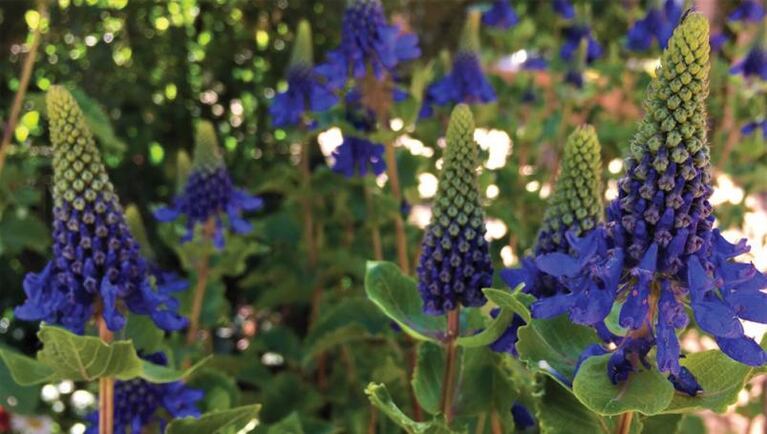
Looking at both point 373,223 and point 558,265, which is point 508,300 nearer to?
point 558,265

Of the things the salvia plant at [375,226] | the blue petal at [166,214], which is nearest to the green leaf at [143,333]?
the salvia plant at [375,226]

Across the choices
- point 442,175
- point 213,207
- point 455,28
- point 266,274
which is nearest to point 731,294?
point 442,175

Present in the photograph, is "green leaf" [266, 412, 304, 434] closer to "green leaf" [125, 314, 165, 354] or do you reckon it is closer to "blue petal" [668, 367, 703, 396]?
"green leaf" [125, 314, 165, 354]

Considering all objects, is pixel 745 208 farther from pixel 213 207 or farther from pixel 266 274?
pixel 213 207

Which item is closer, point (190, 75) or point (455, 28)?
point (190, 75)

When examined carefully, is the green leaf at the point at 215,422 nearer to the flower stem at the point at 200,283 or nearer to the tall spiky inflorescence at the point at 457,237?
the tall spiky inflorescence at the point at 457,237

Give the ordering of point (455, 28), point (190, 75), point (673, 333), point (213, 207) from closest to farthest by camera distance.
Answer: point (673, 333), point (213, 207), point (190, 75), point (455, 28)

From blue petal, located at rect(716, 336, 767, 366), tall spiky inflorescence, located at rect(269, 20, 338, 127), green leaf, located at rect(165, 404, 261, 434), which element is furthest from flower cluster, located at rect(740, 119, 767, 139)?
green leaf, located at rect(165, 404, 261, 434)
